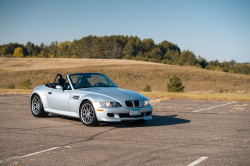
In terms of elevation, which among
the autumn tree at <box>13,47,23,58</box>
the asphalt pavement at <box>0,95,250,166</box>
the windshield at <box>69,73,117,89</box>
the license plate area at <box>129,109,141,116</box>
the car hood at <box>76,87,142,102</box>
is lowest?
the asphalt pavement at <box>0,95,250,166</box>

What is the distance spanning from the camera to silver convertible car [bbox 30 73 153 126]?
768cm

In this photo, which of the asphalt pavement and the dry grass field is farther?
the dry grass field

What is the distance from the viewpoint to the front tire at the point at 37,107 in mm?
9711

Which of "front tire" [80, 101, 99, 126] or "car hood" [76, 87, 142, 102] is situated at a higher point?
"car hood" [76, 87, 142, 102]

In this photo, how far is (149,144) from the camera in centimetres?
579

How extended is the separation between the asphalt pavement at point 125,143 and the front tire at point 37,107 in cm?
102

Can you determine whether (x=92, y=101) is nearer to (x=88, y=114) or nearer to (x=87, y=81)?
(x=88, y=114)

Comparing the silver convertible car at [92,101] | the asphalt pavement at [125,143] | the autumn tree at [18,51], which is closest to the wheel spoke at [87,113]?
the silver convertible car at [92,101]

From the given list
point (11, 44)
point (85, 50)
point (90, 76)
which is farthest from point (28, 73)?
point (11, 44)

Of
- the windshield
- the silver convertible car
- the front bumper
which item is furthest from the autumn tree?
the front bumper

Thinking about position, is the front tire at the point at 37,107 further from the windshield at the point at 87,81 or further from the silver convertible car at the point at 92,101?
the windshield at the point at 87,81

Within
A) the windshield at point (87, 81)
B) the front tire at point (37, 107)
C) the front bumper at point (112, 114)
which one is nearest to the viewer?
the front bumper at point (112, 114)

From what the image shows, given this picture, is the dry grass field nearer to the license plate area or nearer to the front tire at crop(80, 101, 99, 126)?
the front tire at crop(80, 101, 99, 126)

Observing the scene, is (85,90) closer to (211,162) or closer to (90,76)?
(90,76)
